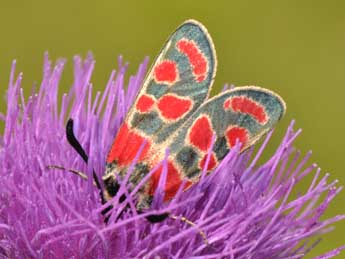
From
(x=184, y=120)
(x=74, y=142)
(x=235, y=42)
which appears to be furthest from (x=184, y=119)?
(x=235, y=42)

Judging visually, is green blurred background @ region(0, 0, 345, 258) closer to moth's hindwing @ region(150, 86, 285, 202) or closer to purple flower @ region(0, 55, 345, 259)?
purple flower @ region(0, 55, 345, 259)

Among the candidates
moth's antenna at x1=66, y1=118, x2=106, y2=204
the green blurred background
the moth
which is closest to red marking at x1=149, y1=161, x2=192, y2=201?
the moth

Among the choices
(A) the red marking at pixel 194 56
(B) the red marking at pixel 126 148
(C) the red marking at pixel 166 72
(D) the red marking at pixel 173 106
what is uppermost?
(A) the red marking at pixel 194 56

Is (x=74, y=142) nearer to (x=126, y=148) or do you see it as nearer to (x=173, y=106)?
(x=126, y=148)

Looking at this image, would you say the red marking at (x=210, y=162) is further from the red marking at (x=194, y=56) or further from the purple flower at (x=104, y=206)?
the red marking at (x=194, y=56)

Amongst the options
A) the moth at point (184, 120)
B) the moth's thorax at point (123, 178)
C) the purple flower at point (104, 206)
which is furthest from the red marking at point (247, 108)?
the moth's thorax at point (123, 178)

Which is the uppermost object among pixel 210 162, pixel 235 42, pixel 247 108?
pixel 247 108

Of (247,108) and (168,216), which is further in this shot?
(247,108)
